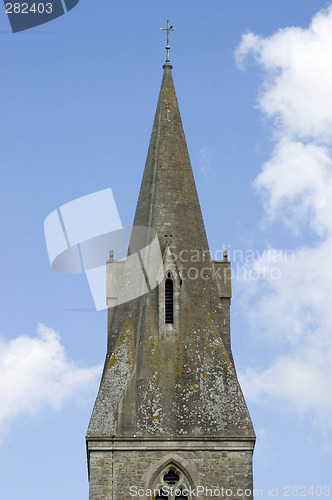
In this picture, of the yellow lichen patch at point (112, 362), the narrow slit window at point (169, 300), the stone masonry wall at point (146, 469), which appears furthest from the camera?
the narrow slit window at point (169, 300)

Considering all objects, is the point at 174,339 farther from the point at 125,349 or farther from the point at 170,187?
the point at 170,187

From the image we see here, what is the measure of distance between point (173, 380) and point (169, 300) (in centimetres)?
241

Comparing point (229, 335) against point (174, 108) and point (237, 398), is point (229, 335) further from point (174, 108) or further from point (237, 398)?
point (174, 108)

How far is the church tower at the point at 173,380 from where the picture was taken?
3506 cm

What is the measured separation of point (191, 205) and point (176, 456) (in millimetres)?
7262

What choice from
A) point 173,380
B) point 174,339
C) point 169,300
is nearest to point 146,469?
point 173,380

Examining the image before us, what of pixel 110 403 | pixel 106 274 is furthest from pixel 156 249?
pixel 110 403

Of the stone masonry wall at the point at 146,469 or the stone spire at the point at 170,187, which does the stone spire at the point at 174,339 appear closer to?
the stone spire at the point at 170,187

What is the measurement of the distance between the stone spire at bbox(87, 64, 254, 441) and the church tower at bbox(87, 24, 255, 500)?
25 millimetres

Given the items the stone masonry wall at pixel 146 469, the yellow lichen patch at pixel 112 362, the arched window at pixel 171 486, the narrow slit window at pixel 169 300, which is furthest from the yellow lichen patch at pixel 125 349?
the arched window at pixel 171 486

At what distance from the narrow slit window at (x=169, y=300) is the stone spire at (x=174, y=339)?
3.8 inches

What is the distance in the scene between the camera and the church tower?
3506 cm

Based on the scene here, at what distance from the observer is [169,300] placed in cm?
3753

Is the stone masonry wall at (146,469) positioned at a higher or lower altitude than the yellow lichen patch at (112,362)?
lower
